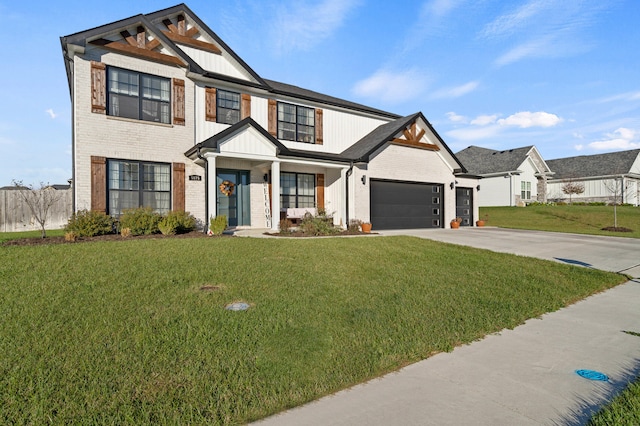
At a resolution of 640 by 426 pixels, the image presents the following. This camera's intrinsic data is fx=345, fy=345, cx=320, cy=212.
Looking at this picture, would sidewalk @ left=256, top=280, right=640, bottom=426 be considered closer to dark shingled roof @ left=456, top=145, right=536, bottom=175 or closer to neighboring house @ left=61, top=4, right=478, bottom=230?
neighboring house @ left=61, top=4, right=478, bottom=230

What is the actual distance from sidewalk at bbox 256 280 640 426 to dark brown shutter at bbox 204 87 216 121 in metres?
12.5

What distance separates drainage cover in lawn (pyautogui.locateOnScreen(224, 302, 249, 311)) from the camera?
16.1ft

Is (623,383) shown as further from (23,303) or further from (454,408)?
(23,303)

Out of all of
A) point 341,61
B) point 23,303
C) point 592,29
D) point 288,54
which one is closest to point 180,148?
point 288,54

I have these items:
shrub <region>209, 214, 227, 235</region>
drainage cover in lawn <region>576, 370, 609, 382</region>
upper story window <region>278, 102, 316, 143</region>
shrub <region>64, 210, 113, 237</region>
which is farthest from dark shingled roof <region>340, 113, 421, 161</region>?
drainage cover in lawn <region>576, 370, 609, 382</region>

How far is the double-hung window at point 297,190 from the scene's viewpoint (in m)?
15.8

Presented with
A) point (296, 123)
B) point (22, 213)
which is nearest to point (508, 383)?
point (296, 123)

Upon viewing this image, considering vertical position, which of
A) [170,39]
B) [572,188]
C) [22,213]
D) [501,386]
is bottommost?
[501,386]

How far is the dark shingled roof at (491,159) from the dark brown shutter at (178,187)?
2867 centimetres

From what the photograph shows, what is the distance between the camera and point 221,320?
449 centimetres

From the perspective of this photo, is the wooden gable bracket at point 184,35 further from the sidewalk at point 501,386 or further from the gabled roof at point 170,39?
the sidewalk at point 501,386

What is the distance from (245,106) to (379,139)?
255 inches

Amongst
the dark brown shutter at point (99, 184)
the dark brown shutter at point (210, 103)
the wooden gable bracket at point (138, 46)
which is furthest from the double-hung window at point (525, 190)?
the dark brown shutter at point (99, 184)

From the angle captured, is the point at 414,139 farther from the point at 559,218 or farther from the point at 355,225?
the point at 559,218
